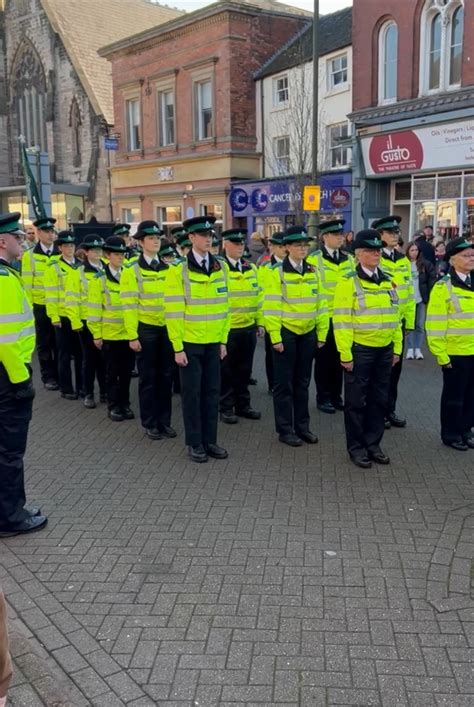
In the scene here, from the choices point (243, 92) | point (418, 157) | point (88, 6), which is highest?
point (88, 6)

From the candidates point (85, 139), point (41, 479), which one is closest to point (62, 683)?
point (41, 479)

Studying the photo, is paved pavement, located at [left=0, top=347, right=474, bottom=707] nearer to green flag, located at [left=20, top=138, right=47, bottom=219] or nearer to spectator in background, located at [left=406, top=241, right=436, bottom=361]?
spectator in background, located at [left=406, top=241, right=436, bottom=361]

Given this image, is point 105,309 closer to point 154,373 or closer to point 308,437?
point 154,373

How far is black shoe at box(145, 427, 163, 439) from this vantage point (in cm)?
727

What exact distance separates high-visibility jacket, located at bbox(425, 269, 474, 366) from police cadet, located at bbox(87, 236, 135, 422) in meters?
3.51

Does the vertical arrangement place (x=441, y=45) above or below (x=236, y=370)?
above

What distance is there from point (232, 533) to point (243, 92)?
2528 cm

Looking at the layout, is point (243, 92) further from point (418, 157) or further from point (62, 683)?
point (62, 683)

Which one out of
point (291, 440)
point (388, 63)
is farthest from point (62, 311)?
point (388, 63)

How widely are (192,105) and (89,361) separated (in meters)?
22.5

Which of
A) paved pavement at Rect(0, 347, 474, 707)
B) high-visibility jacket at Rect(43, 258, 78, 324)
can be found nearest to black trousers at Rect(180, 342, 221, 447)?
paved pavement at Rect(0, 347, 474, 707)

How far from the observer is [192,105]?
28.6 m

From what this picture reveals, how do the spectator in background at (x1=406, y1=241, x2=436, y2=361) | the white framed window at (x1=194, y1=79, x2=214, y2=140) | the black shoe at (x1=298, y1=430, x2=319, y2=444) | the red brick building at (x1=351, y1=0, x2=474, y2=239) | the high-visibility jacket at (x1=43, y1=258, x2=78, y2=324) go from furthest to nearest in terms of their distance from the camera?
the white framed window at (x1=194, y1=79, x2=214, y2=140), the red brick building at (x1=351, y1=0, x2=474, y2=239), the spectator in background at (x1=406, y1=241, x2=436, y2=361), the high-visibility jacket at (x1=43, y1=258, x2=78, y2=324), the black shoe at (x1=298, y1=430, x2=319, y2=444)

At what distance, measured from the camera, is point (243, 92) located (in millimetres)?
27109
